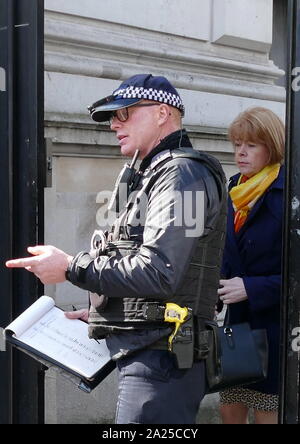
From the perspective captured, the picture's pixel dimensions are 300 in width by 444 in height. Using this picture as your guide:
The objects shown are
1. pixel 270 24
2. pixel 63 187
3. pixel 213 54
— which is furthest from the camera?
pixel 270 24

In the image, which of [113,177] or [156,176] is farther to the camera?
[113,177]

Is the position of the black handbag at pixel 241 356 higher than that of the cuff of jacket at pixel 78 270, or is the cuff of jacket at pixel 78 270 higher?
the cuff of jacket at pixel 78 270

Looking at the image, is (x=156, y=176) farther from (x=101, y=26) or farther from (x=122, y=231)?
(x=101, y=26)

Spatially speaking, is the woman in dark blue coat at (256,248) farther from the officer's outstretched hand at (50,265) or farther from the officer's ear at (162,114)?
the officer's outstretched hand at (50,265)

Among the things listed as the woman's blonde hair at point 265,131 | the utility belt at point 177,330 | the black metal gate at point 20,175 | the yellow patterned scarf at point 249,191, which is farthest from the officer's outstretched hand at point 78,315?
the woman's blonde hair at point 265,131

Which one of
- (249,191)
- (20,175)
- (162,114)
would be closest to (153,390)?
(162,114)

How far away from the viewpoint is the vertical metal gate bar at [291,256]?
7.26ft

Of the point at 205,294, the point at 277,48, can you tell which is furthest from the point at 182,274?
Answer: the point at 277,48

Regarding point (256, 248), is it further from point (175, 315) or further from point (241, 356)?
point (175, 315)

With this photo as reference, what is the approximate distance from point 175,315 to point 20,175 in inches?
35.7

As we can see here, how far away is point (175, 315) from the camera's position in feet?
6.68

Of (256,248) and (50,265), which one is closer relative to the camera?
(50,265)

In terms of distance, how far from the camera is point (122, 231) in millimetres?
2152
